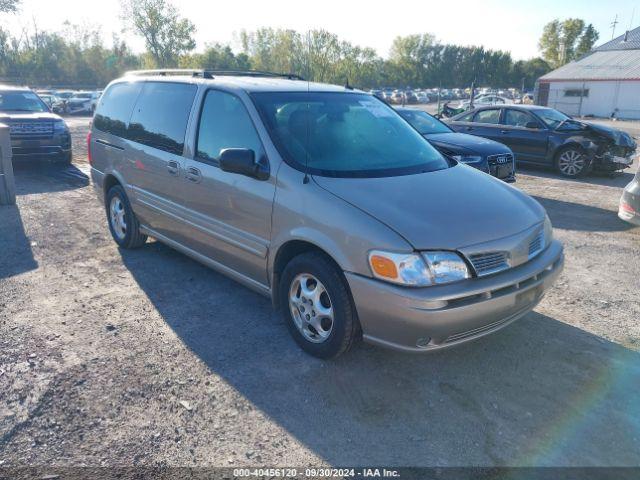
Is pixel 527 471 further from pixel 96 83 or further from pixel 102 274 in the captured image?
pixel 96 83

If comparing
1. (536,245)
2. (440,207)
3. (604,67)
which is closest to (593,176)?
(536,245)

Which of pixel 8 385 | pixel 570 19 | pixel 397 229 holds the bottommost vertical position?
pixel 8 385

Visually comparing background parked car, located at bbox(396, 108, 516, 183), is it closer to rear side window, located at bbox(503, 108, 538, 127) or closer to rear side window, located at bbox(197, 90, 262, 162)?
rear side window, located at bbox(503, 108, 538, 127)

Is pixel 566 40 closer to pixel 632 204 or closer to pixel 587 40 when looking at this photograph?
pixel 587 40

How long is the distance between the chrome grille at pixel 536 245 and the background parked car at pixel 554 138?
8.17m

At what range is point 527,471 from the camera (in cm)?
262

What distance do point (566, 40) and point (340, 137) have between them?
291ft

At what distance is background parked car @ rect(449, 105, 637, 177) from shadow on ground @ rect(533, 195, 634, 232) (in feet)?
8.90

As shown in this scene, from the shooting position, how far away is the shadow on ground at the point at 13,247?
17.5 ft

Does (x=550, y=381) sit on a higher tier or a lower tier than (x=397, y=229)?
lower

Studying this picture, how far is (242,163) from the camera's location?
11.8 feet

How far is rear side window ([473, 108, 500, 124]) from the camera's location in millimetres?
11953

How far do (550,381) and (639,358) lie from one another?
82cm

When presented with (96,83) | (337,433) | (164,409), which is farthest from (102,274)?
(96,83)
